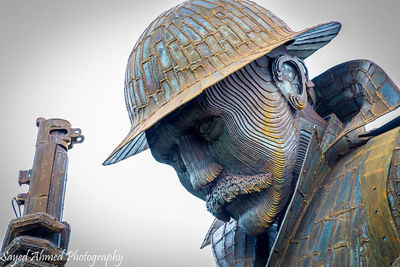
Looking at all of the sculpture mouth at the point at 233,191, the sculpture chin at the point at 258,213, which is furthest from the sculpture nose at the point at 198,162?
the sculpture chin at the point at 258,213

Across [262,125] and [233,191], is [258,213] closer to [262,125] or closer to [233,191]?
[233,191]

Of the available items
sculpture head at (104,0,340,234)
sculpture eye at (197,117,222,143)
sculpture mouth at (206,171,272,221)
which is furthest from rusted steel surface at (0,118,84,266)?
sculpture eye at (197,117,222,143)

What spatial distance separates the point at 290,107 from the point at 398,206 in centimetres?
192

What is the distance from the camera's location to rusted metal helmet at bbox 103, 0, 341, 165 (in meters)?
8.06

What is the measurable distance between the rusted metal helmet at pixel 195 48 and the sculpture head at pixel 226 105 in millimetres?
12

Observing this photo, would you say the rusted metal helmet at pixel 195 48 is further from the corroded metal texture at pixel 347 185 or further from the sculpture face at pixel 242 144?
the corroded metal texture at pixel 347 185

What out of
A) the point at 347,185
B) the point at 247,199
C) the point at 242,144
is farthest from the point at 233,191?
the point at 347,185

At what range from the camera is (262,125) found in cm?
786

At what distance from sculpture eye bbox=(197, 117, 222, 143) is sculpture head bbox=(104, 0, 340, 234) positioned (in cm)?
1

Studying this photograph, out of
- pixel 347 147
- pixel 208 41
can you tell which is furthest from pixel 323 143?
pixel 208 41

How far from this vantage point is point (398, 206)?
262 inches

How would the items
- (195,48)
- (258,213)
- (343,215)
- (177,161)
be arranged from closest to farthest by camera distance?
(343,215) → (258,213) → (195,48) → (177,161)

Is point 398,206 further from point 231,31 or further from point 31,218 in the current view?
point 31,218

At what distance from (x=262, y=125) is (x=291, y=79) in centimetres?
79
